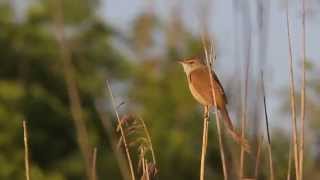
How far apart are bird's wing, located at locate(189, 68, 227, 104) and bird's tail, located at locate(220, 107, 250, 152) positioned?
11 centimetres

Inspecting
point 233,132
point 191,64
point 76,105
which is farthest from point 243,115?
point 191,64

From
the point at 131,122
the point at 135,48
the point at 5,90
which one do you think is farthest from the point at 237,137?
the point at 135,48

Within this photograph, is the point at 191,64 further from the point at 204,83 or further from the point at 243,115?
the point at 243,115

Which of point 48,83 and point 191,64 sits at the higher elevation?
point 191,64

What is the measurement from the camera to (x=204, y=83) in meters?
5.30

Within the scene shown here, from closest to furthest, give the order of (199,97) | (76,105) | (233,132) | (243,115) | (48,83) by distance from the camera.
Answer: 1. (243,115)
2. (233,132)
3. (76,105)
4. (199,97)
5. (48,83)

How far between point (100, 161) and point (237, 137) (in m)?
9.01

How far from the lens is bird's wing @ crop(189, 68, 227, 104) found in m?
5.02

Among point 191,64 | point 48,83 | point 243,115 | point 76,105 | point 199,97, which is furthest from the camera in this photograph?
point 48,83

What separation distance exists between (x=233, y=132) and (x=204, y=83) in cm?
85

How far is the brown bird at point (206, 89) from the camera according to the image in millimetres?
4746

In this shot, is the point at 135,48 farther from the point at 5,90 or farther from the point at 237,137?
the point at 237,137

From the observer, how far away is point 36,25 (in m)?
15.0

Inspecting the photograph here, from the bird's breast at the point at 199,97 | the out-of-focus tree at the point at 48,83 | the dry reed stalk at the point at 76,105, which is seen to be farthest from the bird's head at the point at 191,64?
the out-of-focus tree at the point at 48,83
